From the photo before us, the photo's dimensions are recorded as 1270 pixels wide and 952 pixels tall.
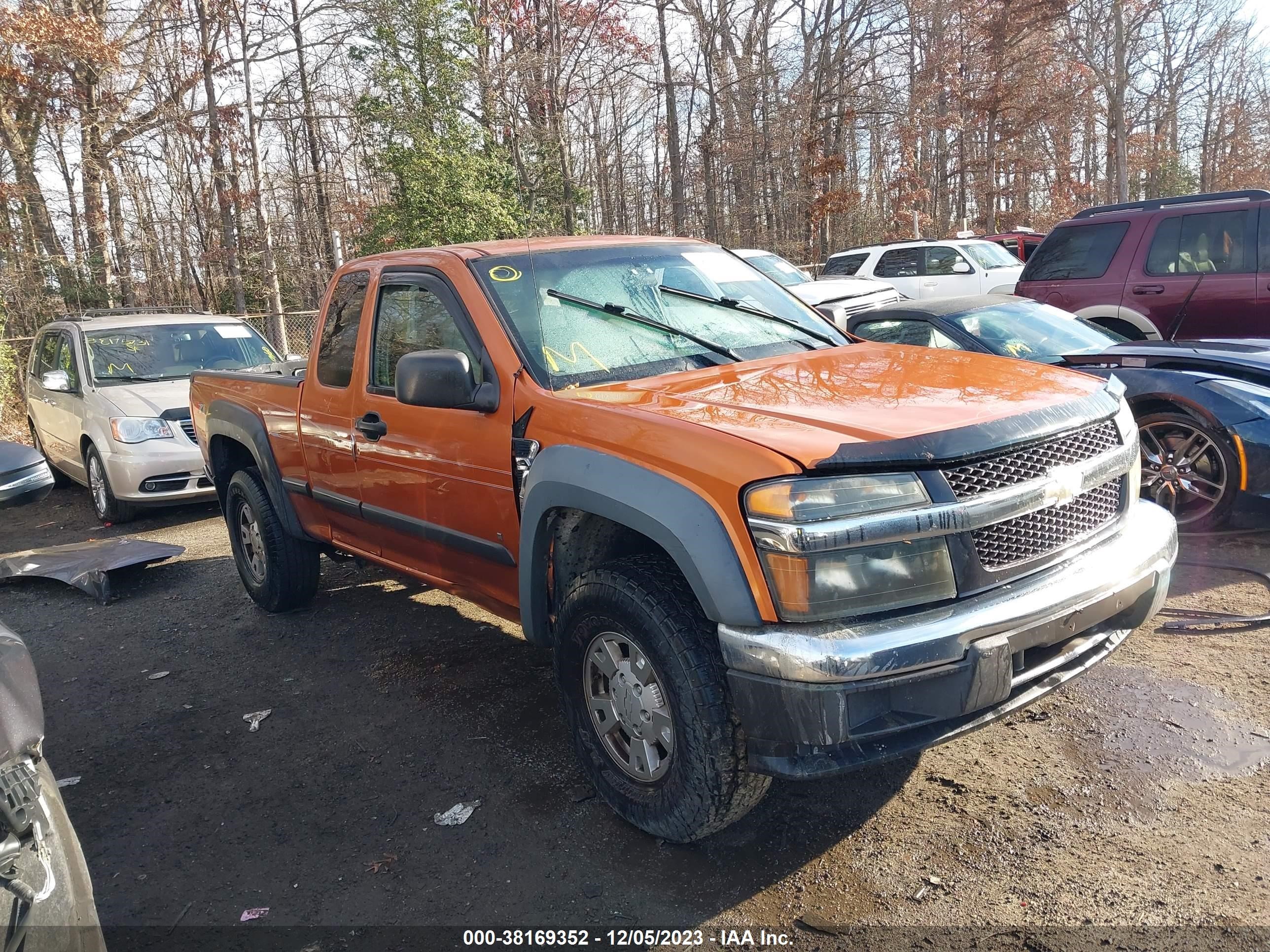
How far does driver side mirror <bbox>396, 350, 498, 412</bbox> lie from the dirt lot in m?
1.17

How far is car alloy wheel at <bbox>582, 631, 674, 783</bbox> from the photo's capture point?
112 inches

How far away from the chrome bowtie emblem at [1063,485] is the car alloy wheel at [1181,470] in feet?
9.99

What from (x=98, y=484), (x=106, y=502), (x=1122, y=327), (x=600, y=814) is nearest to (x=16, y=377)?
(x=98, y=484)

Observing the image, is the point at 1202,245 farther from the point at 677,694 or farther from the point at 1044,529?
the point at 677,694

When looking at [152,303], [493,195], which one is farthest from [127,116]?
[493,195]

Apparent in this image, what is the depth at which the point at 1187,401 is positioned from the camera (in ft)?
17.2

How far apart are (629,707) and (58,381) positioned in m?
7.58

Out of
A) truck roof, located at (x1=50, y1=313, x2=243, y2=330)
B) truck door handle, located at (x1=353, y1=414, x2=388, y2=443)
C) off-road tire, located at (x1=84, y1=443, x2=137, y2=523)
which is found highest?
truck roof, located at (x1=50, y1=313, x2=243, y2=330)

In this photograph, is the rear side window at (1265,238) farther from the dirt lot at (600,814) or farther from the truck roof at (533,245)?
the truck roof at (533,245)

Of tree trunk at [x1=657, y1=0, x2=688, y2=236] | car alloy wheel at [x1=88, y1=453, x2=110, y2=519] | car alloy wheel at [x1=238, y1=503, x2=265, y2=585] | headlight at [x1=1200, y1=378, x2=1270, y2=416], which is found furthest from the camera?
tree trunk at [x1=657, y1=0, x2=688, y2=236]

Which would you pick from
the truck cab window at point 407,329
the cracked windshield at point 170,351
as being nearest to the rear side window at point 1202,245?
the truck cab window at point 407,329

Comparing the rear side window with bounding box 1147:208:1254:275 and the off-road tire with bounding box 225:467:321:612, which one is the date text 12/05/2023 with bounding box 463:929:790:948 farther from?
the rear side window with bounding box 1147:208:1254:275

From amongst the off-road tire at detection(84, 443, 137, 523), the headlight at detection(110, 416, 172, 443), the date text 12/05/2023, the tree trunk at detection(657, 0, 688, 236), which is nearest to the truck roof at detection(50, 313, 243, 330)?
the off-road tire at detection(84, 443, 137, 523)

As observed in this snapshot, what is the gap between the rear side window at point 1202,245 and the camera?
25.8ft
